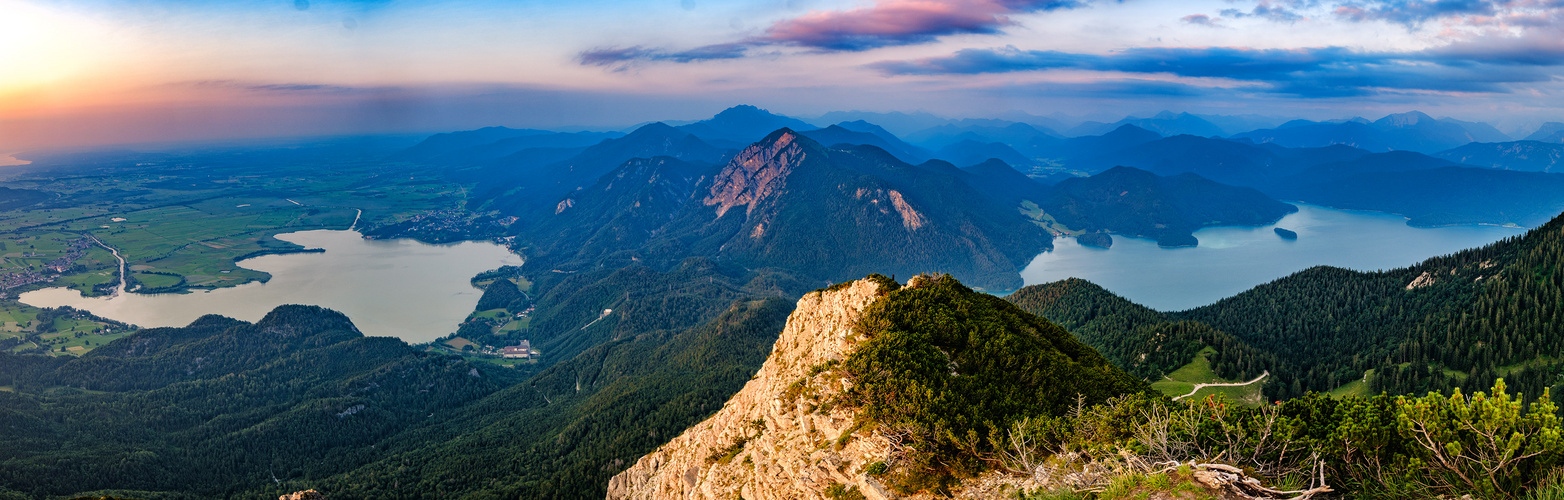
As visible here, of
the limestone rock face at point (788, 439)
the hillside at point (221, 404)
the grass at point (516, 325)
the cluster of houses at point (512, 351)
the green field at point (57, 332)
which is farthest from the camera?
the grass at point (516, 325)

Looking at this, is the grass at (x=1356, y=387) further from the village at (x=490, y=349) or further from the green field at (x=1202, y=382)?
the village at (x=490, y=349)

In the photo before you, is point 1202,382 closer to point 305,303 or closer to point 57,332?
point 305,303

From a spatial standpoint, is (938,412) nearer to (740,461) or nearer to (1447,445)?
(740,461)

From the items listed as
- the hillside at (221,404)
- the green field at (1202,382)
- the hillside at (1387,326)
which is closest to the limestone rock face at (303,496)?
the hillside at (221,404)

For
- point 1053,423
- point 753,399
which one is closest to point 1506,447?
point 1053,423

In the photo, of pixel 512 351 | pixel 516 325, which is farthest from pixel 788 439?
pixel 516 325

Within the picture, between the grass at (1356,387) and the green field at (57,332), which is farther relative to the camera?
the green field at (57,332)

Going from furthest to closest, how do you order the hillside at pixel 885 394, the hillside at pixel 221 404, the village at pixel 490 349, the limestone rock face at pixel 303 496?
the village at pixel 490 349
the hillside at pixel 221 404
the limestone rock face at pixel 303 496
the hillside at pixel 885 394
